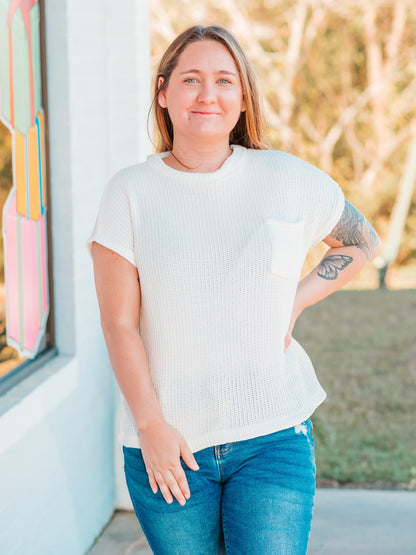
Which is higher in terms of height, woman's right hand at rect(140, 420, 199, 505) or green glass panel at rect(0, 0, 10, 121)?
green glass panel at rect(0, 0, 10, 121)

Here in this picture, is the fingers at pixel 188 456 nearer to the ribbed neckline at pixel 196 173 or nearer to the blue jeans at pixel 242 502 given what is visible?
the blue jeans at pixel 242 502

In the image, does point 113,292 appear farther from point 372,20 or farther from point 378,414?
point 372,20

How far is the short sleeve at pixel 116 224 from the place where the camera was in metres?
1.63

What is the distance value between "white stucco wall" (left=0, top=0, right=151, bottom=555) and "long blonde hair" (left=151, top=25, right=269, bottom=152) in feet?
2.84

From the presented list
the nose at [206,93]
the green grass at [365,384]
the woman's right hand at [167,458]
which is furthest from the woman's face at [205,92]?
the green grass at [365,384]

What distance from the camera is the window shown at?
8.02 ft

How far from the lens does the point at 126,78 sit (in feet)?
9.99

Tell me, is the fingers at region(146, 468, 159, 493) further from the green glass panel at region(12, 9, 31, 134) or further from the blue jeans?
the green glass panel at region(12, 9, 31, 134)

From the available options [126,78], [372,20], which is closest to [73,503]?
[126,78]

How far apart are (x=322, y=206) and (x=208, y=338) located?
17.0 inches

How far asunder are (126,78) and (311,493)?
6.42 ft

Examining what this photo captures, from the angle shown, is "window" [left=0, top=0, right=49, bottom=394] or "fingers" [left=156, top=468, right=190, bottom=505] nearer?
"fingers" [left=156, top=468, right=190, bottom=505]

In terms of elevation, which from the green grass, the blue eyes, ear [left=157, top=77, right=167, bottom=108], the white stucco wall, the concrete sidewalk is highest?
the blue eyes

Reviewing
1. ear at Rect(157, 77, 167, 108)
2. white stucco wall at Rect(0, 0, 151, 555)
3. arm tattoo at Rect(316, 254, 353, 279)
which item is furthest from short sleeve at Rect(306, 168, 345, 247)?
white stucco wall at Rect(0, 0, 151, 555)
